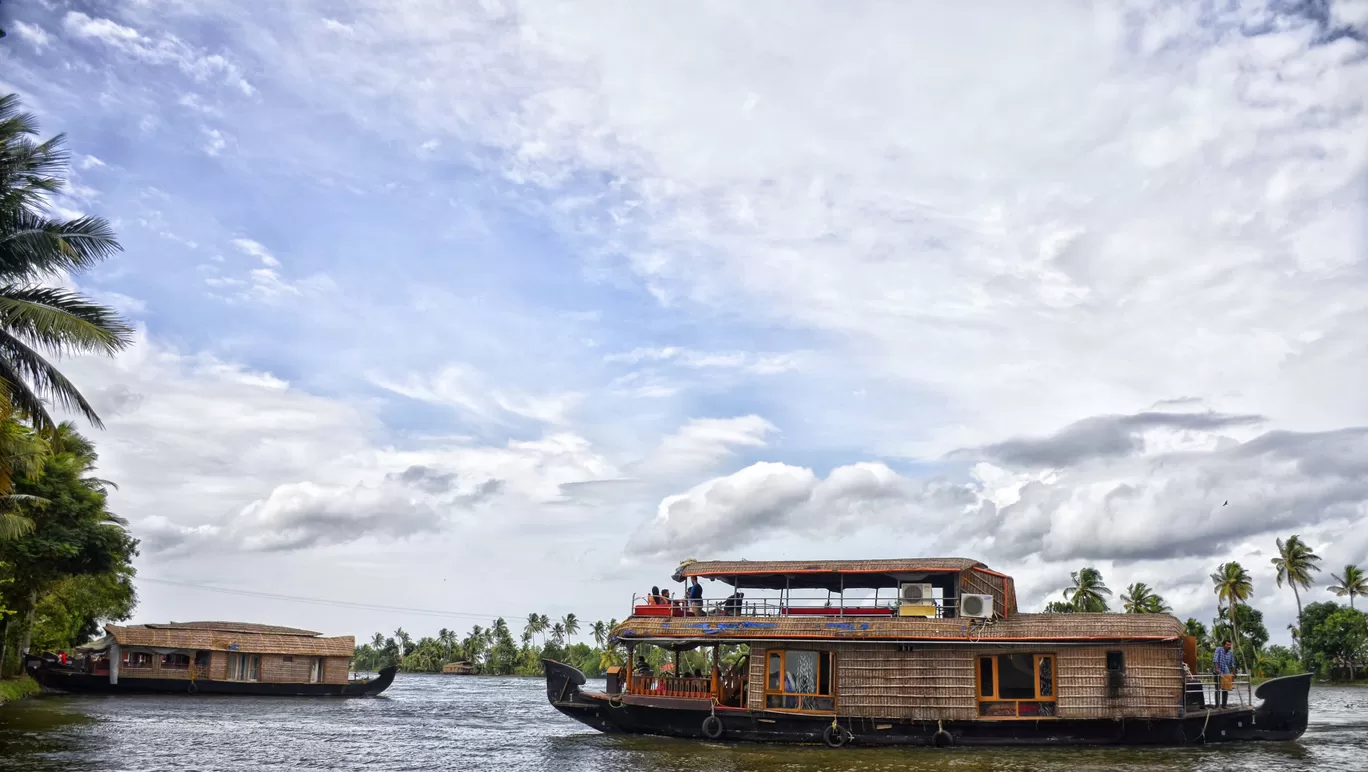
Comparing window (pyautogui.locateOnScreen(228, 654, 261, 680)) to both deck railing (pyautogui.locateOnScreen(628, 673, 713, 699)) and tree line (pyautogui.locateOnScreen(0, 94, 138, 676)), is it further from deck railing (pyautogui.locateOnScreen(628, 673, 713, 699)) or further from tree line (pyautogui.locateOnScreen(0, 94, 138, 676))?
deck railing (pyautogui.locateOnScreen(628, 673, 713, 699))

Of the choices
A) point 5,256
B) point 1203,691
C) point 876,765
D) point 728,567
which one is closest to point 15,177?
point 5,256

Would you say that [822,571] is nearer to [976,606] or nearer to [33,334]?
[976,606]

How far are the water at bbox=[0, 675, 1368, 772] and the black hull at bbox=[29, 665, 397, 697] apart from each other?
22.1 ft

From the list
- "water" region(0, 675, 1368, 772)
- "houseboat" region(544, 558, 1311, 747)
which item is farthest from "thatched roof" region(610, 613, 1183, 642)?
"water" region(0, 675, 1368, 772)

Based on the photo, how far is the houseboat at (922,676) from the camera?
63.1 ft

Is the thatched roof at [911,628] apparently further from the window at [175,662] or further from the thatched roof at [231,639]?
the window at [175,662]

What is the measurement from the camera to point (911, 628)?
2022 centimetres

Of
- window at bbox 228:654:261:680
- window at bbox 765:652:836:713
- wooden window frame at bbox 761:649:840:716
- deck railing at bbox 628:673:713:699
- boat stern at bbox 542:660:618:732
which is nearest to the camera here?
wooden window frame at bbox 761:649:840:716

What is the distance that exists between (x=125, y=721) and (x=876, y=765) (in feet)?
61.1

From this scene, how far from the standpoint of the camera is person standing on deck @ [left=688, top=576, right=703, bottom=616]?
22.5m

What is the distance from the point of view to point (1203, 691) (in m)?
20.0

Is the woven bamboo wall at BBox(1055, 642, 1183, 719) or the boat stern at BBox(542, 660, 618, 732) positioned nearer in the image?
the woven bamboo wall at BBox(1055, 642, 1183, 719)

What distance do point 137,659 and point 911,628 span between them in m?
29.1

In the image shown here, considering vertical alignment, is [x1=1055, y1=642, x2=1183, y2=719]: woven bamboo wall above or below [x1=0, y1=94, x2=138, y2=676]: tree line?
below
